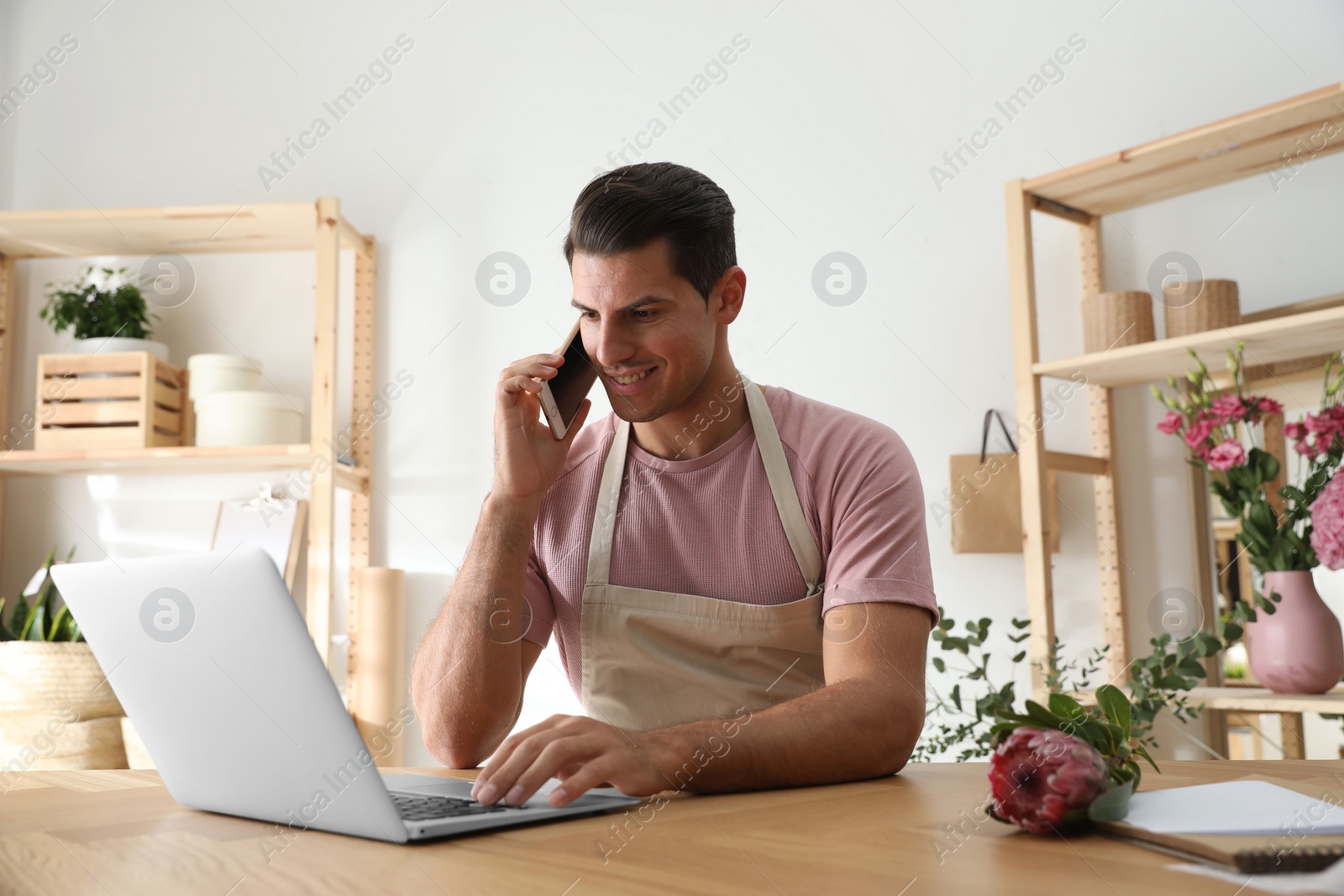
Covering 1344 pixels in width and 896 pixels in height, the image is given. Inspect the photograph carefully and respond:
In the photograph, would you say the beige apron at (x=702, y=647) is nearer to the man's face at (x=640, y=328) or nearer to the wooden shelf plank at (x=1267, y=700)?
the man's face at (x=640, y=328)

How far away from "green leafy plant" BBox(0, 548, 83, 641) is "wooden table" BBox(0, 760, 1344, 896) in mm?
1627

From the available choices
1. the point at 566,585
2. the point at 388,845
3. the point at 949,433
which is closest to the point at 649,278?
the point at 566,585

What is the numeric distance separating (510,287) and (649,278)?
1297 mm

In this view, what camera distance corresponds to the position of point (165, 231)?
255cm

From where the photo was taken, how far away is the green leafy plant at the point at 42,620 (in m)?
2.30

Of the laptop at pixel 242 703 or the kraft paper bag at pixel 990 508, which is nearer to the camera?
the laptop at pixel 242 703

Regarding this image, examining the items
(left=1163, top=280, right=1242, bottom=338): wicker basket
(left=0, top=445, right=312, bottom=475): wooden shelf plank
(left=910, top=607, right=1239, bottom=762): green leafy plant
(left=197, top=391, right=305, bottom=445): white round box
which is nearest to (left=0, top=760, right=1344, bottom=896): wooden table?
(left=910, top=607, right=1239, bottom=762): green leafy plant

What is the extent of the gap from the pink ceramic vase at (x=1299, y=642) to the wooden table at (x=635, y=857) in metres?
1.15

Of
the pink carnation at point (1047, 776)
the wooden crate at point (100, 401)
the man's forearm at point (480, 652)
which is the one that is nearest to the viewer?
the pink carnation at point (1047, 776)

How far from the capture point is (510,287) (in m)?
2.66

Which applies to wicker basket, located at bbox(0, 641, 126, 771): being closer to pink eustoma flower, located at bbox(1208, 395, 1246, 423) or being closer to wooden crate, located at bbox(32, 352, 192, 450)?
wooden crate, located at bbox(32, 352, 192, 450)

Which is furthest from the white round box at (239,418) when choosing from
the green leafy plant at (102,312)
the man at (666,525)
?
the man at (666,525)

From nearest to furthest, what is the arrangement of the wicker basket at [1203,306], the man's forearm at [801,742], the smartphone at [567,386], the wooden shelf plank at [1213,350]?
the man's forearm at [801,742]
the smartphone at [567,386]
the wooden shelf plank at [1213,350]
the wicker basket at [1203,306]

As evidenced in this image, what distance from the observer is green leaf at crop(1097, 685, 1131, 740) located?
27.4 inches
